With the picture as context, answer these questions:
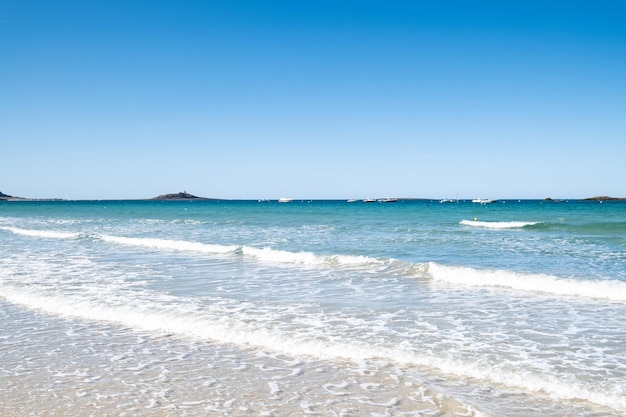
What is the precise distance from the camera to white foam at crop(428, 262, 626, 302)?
12891mm

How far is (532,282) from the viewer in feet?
46.7

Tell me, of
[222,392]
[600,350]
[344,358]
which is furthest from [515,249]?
[222,392]

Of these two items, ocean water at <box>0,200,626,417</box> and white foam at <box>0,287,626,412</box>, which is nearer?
ocean water at <box>0,200,626,417</box>

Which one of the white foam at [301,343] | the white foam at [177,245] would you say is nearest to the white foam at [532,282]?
the white foam at [301,343]

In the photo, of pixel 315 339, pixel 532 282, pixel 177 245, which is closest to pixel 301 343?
pixel 315 339

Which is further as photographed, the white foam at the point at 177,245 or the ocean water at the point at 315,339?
the white foam at the point at 177,245

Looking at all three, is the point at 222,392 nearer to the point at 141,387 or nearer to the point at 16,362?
the point at 141,387

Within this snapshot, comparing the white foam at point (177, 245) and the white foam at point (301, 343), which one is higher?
the white foam at point (177, 245)

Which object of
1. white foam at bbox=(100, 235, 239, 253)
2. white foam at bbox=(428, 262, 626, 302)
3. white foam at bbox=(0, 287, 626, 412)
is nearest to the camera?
white foam at bbox=(0, 287, 626, 412)

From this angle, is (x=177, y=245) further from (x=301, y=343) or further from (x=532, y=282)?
(x=301, y=343)

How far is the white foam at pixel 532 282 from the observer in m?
12.9

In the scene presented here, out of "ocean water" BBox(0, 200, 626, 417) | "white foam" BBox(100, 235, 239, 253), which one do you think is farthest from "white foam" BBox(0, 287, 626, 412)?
"white foam" BBox(100, 235, 239, 253)

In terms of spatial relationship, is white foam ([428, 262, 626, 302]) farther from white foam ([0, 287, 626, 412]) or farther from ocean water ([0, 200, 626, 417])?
white foam ([0, 287, 626, 412])

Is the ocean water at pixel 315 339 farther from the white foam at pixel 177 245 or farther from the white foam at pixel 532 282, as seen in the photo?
the white foam at pixel 177 245
